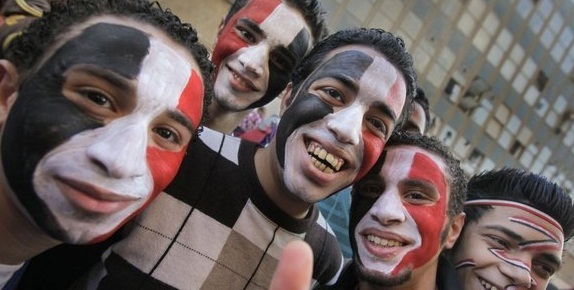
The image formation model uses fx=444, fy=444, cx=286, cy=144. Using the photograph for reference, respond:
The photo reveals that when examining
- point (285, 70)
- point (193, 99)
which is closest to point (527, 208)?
point (285, 70)

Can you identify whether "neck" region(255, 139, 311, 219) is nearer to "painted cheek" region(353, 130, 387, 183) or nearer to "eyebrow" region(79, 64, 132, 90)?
"painted cheek" region(353, 130, 387, 183)

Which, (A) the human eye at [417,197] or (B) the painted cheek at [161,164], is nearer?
(B) the painted cheek at [161,164]

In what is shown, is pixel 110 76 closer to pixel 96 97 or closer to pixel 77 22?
pixel 96 97

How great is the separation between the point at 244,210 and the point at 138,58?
81 centimetres

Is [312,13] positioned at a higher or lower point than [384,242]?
higher

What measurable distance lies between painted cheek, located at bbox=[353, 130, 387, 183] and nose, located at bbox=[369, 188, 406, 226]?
0.54 ft

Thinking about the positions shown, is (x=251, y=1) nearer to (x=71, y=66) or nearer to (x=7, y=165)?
(x=71, y=66)

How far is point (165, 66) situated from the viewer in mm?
1484

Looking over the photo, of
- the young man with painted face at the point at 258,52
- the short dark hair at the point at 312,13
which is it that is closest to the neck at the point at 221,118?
the young man with painted face at the point at 258,52

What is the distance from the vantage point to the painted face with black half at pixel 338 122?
6.18 feet

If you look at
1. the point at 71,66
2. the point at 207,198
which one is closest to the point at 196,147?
the point at 207,198

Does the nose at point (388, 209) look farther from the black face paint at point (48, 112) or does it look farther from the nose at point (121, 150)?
the black face paint at point (48, 112)

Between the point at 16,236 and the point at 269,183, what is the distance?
0.98 m

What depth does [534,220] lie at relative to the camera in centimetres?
246
